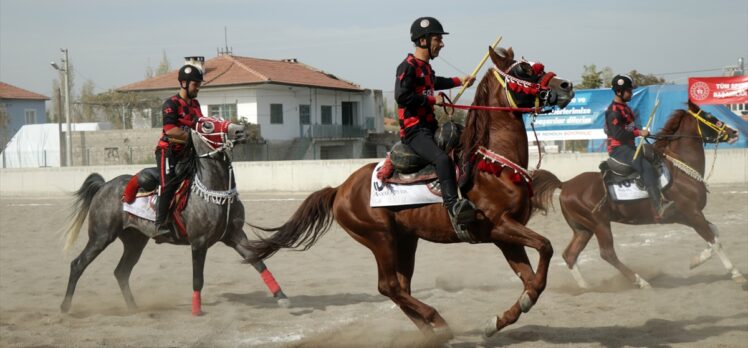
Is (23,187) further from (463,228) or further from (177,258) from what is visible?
(463,228)

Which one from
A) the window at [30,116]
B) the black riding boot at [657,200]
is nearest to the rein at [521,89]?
the black riding boot at [657,200]

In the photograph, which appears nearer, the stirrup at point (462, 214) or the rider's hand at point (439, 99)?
the stirrup at point (462, 214)

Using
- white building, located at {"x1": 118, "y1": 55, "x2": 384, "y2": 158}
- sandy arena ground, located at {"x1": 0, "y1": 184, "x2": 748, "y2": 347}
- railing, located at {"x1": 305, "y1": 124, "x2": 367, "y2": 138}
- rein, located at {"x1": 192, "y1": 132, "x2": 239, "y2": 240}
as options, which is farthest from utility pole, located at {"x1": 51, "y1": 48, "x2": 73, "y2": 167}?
rein, located at {"x1": 192, "y1": 132, "x2": 239, "y2": 240}

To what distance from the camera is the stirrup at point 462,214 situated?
636cm

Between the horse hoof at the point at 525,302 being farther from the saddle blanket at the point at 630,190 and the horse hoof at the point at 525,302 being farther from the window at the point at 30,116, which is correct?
the window at the point at 30,116

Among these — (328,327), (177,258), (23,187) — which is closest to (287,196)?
(177,258)

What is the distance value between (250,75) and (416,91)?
142 feet

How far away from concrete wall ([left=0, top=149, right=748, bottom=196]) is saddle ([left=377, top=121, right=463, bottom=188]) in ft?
38.3

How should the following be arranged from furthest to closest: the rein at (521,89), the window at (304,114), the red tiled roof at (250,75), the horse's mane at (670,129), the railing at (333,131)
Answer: the window at (304,114), the railing at (333,131), the red tiled roof at (250,75), the horse's mane at (670,129), the rein at (521,89)

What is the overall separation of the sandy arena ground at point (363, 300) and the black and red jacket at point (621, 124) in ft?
6.20

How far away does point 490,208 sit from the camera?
651cm

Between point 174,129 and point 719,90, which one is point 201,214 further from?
point 719,90

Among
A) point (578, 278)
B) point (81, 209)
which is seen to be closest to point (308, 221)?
point (81, 209)

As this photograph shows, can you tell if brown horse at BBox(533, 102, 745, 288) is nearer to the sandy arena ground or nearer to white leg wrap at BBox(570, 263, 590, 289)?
white leg wrap at BBox(570, 263, 590, 289)
